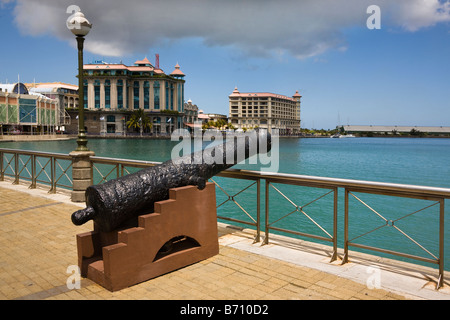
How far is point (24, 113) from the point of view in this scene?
247ft

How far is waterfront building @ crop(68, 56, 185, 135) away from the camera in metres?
94.9

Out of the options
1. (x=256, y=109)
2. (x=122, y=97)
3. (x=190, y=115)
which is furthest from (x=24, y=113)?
(x=256, y=109)

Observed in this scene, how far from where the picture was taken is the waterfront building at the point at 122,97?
94.9 m

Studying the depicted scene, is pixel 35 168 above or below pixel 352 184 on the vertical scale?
below

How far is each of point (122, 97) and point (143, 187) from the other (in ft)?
318

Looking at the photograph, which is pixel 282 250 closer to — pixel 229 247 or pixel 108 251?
pixel 229 247

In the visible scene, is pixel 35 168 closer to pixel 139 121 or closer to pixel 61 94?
pixel 139 121

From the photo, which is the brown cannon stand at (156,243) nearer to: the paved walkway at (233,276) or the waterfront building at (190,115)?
the paved walkway at (233,276)

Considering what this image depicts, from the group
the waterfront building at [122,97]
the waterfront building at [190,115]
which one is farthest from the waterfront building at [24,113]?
the waterfront building at [190,115]

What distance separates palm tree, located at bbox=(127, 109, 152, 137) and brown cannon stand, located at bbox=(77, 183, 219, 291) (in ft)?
301

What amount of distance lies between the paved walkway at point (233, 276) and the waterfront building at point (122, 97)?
309 ft

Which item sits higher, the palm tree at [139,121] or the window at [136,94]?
the window at [136,94]
